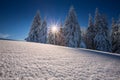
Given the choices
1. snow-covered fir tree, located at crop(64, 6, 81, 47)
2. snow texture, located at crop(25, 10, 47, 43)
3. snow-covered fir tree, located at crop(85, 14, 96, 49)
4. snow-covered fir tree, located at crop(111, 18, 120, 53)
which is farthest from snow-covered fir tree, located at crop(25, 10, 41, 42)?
snow-covered fir tree, located at crop(111, 18, 120, 53)

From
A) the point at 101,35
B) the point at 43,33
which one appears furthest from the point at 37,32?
the point at 101,35

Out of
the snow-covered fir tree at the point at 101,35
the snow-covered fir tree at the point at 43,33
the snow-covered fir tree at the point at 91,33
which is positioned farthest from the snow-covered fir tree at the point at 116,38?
the snow-covered fir tree at the point at 43,33

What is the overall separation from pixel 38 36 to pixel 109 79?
101 ft

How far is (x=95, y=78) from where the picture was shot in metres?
2.95

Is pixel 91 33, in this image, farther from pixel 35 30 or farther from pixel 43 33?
pixel 35 30

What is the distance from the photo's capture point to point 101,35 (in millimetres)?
31078

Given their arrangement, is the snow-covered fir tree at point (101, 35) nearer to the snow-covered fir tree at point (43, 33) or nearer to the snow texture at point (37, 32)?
the snow-covered fir tree at point (43, 33)

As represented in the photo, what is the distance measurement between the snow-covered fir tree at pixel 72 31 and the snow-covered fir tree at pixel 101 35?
18.7ft

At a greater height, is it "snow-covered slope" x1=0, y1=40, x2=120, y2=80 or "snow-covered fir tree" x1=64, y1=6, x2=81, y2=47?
"snow-covered fir tree" x1=64, y1=6, x2=81, y2=47

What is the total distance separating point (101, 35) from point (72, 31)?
8388mm

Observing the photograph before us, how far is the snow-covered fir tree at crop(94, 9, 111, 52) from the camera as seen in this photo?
99.6ft

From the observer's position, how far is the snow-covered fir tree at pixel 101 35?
99.6ft

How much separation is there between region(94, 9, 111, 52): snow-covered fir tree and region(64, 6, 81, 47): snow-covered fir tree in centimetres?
571

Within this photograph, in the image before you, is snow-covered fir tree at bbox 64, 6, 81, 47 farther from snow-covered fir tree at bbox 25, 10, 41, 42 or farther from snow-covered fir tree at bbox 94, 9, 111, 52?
snow-covered fir tree at bbox 25, 10, 41, 42
